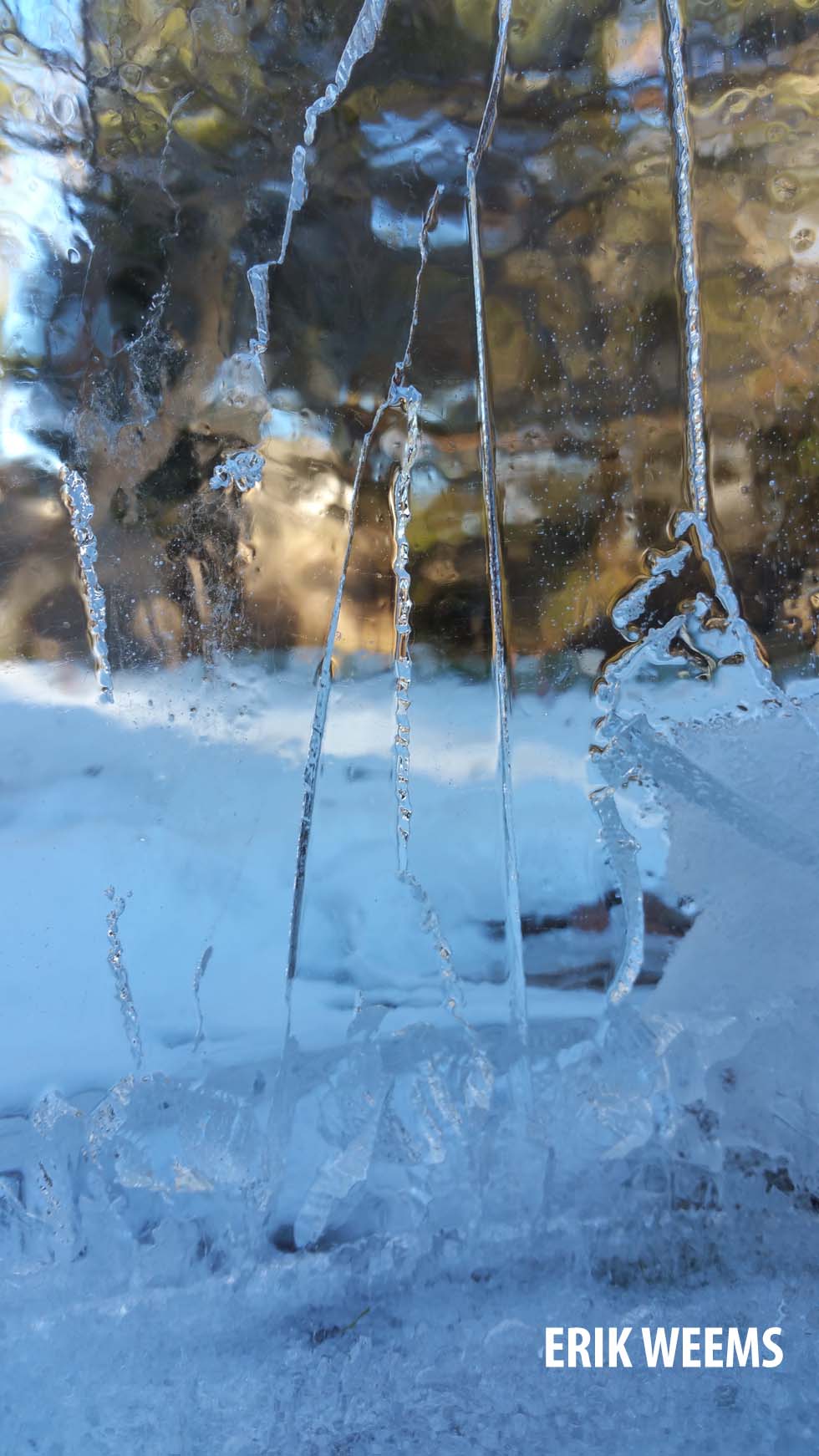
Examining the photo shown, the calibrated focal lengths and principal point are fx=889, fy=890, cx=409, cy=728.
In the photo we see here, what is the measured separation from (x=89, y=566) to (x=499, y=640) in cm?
51

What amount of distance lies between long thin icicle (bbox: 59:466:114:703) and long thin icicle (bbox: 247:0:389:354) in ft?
0.89

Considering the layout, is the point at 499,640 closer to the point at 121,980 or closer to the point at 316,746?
the point at 316,746

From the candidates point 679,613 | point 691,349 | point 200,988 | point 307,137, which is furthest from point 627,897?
point 307,137

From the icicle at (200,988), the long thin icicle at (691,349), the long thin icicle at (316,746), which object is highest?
the long thin icicle at (691,349)

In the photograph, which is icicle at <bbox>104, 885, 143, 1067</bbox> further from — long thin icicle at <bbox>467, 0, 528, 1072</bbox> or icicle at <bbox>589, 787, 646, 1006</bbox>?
icicle at <bbox>589, 787, 646, 1006</bbox>

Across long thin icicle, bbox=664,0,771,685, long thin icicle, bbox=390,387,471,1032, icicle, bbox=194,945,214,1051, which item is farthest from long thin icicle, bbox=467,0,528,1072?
icicle, bbox=194,945,214,1051

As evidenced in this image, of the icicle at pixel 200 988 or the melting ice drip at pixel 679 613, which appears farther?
the icicle at pixel 200 988

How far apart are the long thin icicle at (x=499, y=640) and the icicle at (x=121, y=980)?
0.47 metres

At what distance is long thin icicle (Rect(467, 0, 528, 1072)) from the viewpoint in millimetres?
1064

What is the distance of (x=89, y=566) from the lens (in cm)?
107

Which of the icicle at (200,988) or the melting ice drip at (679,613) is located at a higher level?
the melting ice drip at (679,613)

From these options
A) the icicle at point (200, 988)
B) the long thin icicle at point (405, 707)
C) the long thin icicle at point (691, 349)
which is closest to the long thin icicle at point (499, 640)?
the long thin icicle at point (405, 707)

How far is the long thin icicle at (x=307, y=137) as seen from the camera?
0.97 m

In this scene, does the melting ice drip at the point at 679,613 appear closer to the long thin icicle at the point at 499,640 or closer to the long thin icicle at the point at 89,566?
the long thin icicle at the point at 499,640
